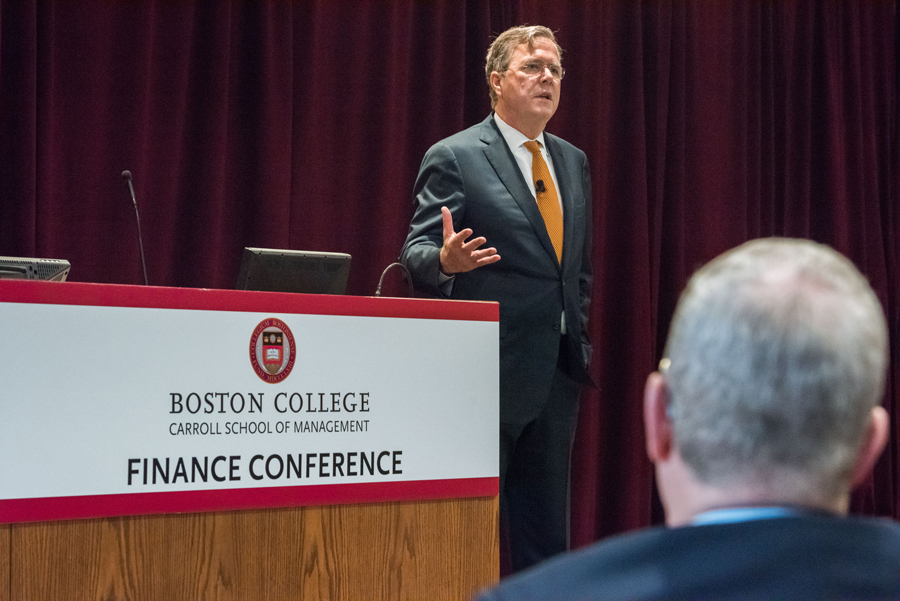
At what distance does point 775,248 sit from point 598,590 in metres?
0.27

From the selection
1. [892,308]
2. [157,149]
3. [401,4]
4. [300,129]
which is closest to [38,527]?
[157,149]

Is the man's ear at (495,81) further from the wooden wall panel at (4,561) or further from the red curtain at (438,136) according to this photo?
the wooden wall panel at (4,561)

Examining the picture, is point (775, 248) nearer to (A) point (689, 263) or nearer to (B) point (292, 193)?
(B) point (292, 193)

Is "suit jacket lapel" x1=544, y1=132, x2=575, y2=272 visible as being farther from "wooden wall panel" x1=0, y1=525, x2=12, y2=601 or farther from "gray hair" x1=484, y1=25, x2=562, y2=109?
"wooden wall panel" x1=0, y1=525, x2=12, y2=601

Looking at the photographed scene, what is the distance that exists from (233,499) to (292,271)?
0.50 metres

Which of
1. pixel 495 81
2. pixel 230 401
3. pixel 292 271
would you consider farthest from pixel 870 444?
pixel 495 81

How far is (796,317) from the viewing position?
0.57m

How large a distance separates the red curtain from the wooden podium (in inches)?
56.7

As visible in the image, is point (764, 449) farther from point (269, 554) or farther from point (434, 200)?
point (434, 200)

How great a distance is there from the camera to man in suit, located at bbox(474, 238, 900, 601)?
1.66ft

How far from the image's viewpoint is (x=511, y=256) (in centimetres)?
246

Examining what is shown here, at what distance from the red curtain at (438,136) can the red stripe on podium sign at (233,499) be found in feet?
5.10

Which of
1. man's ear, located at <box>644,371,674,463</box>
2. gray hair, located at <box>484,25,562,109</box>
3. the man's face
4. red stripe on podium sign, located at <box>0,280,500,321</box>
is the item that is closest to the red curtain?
gray hair, located at <box>484,25,562,109</box>

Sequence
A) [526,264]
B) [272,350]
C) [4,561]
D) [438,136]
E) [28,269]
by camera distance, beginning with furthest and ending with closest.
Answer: [438,136], [526,264], [272,350], [28,269], [4,561]
